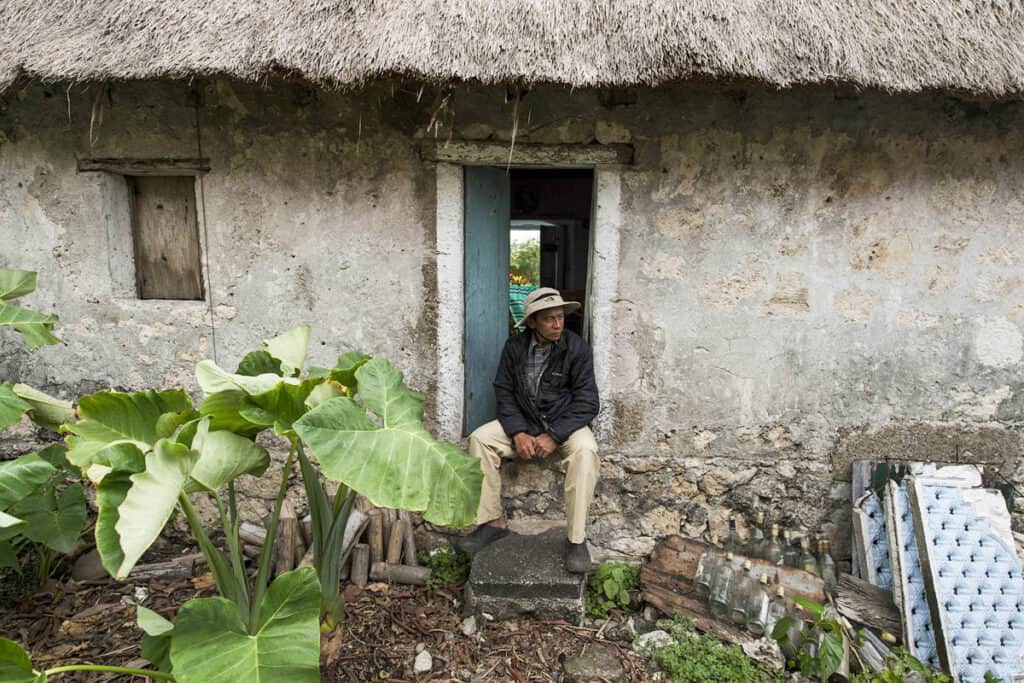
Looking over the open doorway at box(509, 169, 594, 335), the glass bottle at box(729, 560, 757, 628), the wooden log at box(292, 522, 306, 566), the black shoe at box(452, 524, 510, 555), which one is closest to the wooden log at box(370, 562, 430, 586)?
the black shoe at box(452, 524, 510, 555)

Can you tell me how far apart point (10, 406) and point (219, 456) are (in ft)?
3.36

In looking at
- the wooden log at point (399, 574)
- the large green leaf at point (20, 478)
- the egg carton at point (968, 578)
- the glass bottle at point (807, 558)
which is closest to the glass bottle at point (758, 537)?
the glass bottle at point (807, 558)

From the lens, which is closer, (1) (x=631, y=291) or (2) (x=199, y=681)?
(2) (x=199, y=681)

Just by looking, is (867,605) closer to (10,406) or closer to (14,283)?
(10,406)

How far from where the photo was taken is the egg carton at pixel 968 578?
2518 mm

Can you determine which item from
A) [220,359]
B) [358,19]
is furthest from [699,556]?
[358,19]

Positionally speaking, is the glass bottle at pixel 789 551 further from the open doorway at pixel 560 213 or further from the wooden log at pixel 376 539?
the open doorway at pixel 560 213

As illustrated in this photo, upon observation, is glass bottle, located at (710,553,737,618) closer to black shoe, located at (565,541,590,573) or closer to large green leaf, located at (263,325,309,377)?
black shoe, located at (565,541,590,573)

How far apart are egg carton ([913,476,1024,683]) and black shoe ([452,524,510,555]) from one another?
1.94 metres

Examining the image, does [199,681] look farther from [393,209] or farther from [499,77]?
[499,77]

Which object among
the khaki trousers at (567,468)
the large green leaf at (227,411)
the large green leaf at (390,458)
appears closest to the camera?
the large green leaf at (390,458)

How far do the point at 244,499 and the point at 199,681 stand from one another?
1.75 metres

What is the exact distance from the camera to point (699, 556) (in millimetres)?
3137

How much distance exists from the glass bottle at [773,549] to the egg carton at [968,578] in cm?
64
